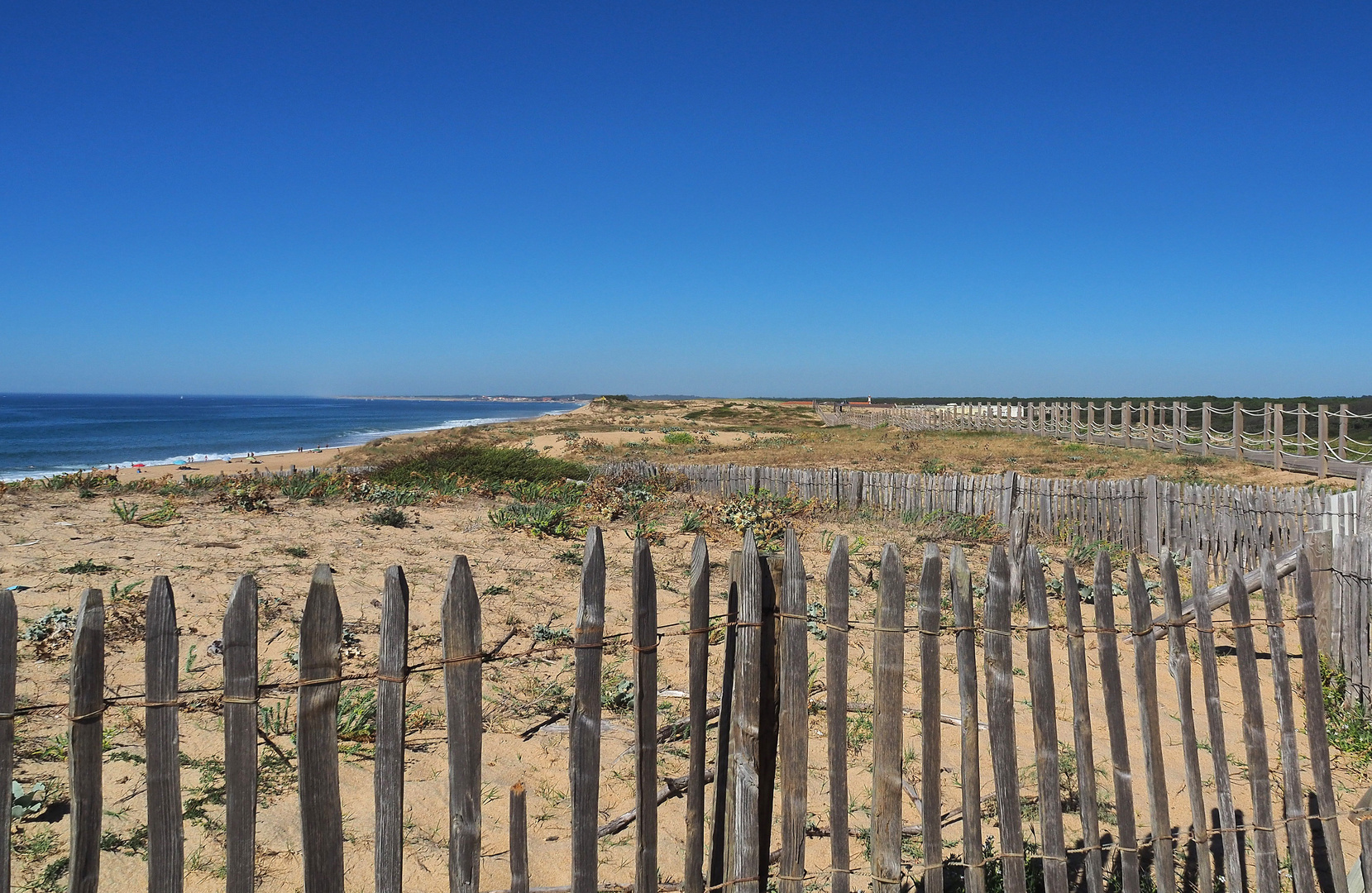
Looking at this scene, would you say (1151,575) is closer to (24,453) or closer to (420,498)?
(420,498)

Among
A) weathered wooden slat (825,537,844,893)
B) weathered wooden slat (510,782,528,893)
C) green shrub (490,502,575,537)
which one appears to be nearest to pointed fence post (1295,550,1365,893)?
weathered wooden slat (825,537,844,893)

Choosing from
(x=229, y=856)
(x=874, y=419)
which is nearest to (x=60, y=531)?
(x=229, y=856)

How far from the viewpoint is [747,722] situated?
212 cm

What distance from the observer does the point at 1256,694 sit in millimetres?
→ 2777

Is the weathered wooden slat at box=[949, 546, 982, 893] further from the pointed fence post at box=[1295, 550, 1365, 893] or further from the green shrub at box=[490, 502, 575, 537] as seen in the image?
the green shrub at box=[490, 502, 575, 537]

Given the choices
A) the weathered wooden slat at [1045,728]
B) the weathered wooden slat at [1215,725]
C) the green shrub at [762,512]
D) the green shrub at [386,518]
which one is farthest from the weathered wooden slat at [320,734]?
the green shrub at [386,518]

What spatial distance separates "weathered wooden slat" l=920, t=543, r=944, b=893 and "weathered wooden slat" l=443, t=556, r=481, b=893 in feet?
3.97

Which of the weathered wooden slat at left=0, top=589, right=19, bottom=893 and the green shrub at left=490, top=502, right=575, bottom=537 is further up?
the weathered wooden slat at left=0, top=589, right=19, bottom=893

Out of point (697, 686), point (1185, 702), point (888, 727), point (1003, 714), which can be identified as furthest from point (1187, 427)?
point (697, 686)

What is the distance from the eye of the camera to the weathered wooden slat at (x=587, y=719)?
192 cm

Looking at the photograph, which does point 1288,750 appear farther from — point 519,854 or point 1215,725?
point 519,854

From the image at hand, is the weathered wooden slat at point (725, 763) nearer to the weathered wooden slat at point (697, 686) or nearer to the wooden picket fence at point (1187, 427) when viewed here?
the weathered wooden slat at point (697, 686)

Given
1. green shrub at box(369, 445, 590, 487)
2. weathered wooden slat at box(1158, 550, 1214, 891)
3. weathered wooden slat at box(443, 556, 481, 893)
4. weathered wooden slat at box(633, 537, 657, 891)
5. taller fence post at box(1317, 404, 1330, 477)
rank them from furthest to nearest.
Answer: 1. taller fence post at box(1317, 404, 1330, 477)
2. green shrub at box(369, 445, 590, 487)
3. weathered wooden slat at box(1158, 550, 1214, 891)
4. weathered wooden slat at box(633, 537, 657, 891)
5. weathered wooden slat at box(443, 556, 481, 893)

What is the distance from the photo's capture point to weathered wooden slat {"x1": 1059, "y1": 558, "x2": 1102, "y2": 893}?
7.88 feet
